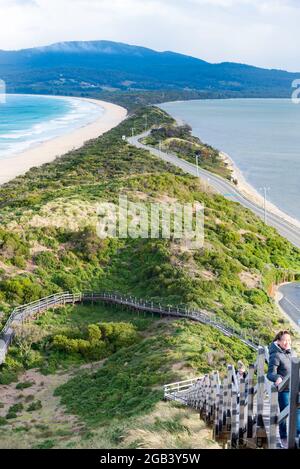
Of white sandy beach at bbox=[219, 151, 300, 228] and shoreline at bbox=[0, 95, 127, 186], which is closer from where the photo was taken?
white sandy beach at bbox=[219, 151, 300, 228]

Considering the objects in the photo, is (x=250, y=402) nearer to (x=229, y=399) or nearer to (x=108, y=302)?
(x=229, y=399)

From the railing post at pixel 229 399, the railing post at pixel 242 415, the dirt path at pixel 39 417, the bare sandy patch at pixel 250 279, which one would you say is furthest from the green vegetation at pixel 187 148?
the railing post at pixel 242 415

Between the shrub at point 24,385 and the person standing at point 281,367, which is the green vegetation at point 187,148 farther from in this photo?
the person standing at point 281,367

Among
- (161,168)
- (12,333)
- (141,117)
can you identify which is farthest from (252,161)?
(12,333)

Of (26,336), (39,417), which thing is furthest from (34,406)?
(26,336)

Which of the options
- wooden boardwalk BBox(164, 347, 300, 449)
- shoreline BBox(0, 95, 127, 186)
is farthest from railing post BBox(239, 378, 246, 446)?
shoreline BBox(0, 95, 127, 186)

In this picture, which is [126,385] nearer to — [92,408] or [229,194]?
[92,408]

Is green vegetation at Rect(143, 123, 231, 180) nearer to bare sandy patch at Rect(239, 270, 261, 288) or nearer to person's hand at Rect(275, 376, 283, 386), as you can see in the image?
bare sandy patch at Rect(239, 270, 261, 288)
